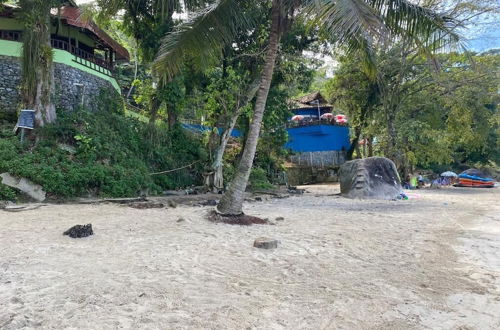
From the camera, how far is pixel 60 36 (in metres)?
18.8

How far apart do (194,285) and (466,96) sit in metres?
23.4

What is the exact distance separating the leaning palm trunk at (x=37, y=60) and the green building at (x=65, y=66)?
3.37 ft

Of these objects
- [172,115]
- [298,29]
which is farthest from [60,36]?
[298,29]

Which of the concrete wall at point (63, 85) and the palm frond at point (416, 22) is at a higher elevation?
the concrete wall at point (63, 85)

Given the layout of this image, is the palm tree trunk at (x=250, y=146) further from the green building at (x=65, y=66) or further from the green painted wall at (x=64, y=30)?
the green painted wall at (x=64, y=30)

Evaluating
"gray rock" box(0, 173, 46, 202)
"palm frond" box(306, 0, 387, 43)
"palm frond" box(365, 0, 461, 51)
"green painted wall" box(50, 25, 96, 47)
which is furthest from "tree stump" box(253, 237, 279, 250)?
"green painted wall" box(50, 25, 96, 47)

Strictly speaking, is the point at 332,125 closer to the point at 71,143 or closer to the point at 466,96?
the point at 466,96

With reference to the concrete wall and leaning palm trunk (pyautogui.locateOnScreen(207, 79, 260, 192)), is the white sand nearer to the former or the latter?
leaning palm trunk (pyautogui.locateOnScreen(207, 79, 260, 192))

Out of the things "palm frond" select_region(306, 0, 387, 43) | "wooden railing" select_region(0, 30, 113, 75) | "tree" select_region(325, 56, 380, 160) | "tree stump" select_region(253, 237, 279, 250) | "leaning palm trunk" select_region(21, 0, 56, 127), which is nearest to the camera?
"tree stump" select_region(253, 237, 279, 250)

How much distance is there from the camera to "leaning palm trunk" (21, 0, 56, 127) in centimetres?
1191

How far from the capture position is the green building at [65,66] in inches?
567

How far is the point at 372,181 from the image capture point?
1513cm

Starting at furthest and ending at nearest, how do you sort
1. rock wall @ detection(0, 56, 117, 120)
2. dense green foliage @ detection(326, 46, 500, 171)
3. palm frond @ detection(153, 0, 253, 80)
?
dense green foliage @ detection(326, 46, 500, 171) < rock wall @ detection(0, 56, 117, 120) < palm frond @ detection(153, 0, 253, 80)

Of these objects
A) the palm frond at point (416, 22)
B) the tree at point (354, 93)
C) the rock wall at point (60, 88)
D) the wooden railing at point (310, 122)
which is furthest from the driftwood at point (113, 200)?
the wooden railing at point (310, 122)
